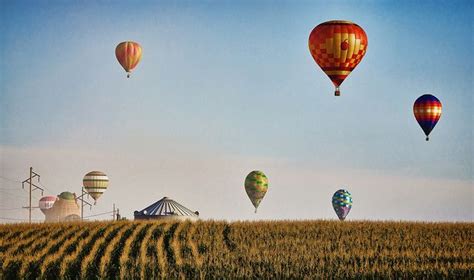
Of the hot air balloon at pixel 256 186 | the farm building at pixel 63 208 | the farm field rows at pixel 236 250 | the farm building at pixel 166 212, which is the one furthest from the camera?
the farm building at pixel 63 208

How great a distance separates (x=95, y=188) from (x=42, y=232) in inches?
1863

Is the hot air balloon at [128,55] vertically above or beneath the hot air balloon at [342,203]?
above

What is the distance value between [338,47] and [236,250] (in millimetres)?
18508

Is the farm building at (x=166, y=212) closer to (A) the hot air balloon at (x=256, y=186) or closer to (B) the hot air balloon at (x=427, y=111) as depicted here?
(A) the hot air balloon at (x=256, y=186)

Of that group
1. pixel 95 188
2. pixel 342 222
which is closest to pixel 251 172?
pixel 95 188

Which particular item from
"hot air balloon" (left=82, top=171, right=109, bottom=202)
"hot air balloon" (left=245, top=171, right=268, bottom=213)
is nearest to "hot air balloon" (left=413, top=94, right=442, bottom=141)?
"hot air balloon" (left=245, top=171, right=268, bottom=213)

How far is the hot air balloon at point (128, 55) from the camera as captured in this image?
7338 cm

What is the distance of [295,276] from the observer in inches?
1204

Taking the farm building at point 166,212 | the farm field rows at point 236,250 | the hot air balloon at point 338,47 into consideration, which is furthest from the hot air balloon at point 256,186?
the farm field rows at point 236,250

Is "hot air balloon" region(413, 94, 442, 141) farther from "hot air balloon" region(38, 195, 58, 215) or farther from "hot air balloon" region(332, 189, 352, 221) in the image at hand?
"hot air balloon" region(38, 195, 58, 215)

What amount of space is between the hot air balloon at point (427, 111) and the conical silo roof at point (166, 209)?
72.3 feet

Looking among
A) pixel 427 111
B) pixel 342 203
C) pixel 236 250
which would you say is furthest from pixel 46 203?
pixel 236 250

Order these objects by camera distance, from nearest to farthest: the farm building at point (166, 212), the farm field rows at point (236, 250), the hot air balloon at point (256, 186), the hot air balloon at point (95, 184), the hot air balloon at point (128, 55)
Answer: the farm field rows at point (236, 250) → the farm building at point (166, 212) → the hot air balloon at point (128, 55) → the hot air balloon at point (256, 186) → the hot air balloon at point (95, 184)

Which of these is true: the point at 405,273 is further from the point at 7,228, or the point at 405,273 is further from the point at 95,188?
the point at 95,188
